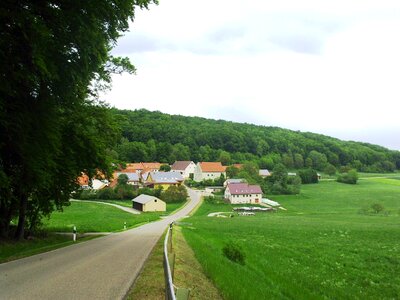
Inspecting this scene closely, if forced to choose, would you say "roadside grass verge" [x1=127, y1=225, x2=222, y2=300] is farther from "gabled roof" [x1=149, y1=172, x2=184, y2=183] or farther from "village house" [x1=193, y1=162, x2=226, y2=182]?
"village house" [x1=193, y1=162, x2=226, y2=182]

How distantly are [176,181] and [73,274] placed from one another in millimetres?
109187

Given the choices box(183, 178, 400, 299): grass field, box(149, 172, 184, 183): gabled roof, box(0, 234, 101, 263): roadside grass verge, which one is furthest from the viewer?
box(149, 172, 184, 183): gabled roof

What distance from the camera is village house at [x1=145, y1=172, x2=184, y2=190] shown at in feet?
385

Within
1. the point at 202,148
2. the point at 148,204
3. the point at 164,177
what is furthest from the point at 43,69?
the point at 202,148

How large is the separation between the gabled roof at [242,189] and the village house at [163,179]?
22.8m

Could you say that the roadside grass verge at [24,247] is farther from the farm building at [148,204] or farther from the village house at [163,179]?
the village house at [163,179]

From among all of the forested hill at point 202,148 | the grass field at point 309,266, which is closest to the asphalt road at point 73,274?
the grass field at point 309,266

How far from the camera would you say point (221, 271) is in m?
11.9

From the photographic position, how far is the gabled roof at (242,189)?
99562 millimetres

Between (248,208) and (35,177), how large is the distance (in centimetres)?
7471

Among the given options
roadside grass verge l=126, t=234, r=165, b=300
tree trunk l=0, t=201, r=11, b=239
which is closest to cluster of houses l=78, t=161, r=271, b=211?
tree trunk l=0, t=201, r=11, b=239

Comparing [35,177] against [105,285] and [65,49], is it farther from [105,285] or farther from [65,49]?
[105,285]

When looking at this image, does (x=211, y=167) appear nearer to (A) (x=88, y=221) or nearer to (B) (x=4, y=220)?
(A) (x=88, y=221)

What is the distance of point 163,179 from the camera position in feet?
391
